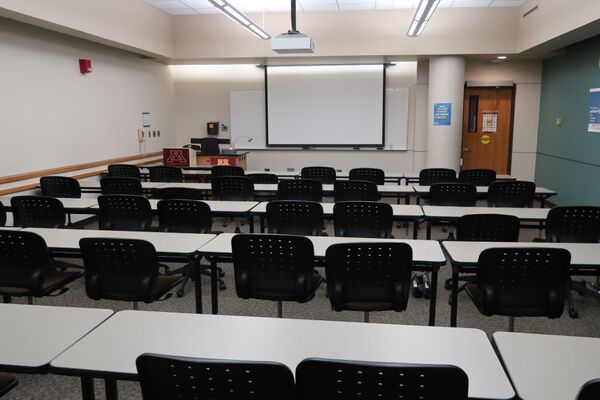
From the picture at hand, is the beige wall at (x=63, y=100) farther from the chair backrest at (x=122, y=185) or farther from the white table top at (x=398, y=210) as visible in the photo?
the white table top at (x=398, y=210)

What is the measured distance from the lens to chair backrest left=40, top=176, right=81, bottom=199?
5562 millimetres

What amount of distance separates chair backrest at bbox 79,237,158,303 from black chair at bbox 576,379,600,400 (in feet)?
7.22

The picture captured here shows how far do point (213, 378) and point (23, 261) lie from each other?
217 centimetres

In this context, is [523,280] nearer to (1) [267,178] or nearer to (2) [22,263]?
(2) [22,263]

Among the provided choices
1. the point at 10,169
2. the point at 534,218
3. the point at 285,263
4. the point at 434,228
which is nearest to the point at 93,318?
the point at 285,263

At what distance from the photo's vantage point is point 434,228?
6844mm

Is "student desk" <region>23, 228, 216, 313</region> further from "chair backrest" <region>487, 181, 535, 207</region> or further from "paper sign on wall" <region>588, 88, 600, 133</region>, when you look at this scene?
"paper sign on wall" <region>588, 88, 600, 133</region>

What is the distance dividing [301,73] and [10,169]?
5.80 metres

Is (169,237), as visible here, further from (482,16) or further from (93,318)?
(482,16)

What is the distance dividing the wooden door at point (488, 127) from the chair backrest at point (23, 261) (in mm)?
8754

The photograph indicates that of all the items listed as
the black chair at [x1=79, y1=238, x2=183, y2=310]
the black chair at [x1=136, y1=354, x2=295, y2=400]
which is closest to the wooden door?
the black chair at [x1=79, y1=238, x2=183, y2=310]

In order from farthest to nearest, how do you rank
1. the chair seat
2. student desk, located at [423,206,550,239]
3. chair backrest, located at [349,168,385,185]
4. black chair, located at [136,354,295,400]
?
chair backrest, located at [349,168,385,185], student desk, located at [423,206,550,239], the chair seat, black chair, located at [136,354,295,400]

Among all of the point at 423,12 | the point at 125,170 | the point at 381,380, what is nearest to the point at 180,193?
the point at 125,170

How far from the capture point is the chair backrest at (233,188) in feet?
17.9
